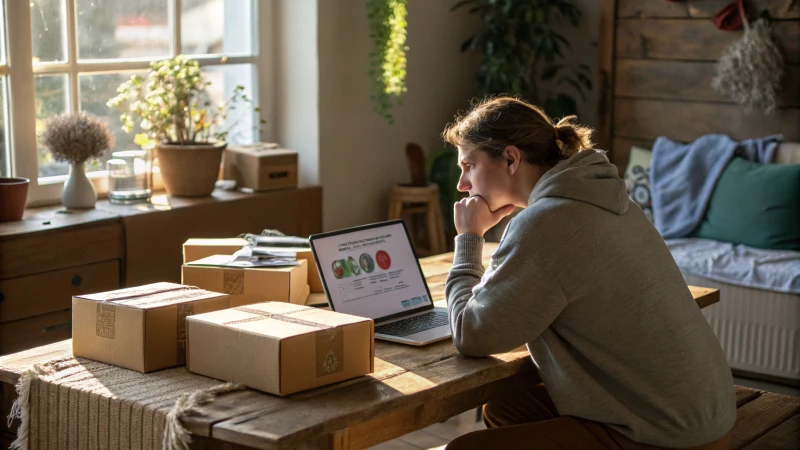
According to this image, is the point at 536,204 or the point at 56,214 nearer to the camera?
the point at 536,204

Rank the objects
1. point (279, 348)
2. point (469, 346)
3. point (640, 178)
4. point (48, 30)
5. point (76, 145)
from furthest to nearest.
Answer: point (640, 178) → point (48, 30) → point (76, 145) → point (469, 346) → point (279, 348)

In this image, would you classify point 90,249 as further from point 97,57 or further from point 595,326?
point 595,326

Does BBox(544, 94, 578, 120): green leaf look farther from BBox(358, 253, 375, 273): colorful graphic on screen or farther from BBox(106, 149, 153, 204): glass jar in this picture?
BBox(358, 253, 375, 273): colorful graphic on screen

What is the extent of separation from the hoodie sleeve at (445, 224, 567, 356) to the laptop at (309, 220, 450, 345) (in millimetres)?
174

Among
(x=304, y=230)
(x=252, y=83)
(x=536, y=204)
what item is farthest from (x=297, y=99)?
(x=536, y=204)

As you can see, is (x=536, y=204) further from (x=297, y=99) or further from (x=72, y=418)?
(x=297, y=99)

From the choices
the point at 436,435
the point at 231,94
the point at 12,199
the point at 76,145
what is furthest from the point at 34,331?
the point at 231,94

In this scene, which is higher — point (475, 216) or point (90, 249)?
point (475, 216)

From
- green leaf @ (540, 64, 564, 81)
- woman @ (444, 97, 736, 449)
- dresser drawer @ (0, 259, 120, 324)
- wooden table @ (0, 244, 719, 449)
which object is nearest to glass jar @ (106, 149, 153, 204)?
dresser drawer @ (0, 259, 120, 324)

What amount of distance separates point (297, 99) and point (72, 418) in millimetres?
2600

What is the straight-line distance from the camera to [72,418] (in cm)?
186

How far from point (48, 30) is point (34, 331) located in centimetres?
112

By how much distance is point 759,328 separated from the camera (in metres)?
3.96

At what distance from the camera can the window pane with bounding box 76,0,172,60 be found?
3666 mm
